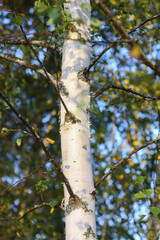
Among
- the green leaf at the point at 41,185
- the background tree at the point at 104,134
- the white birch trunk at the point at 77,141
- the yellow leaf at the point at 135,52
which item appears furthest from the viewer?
the background tree at the point at 104,134

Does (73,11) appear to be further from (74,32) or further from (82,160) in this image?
(82,160)

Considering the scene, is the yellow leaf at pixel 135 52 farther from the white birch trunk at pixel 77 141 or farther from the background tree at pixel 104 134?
the background tree at pixel 104 134

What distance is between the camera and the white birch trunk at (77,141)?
153cm

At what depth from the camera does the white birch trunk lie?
1.53m

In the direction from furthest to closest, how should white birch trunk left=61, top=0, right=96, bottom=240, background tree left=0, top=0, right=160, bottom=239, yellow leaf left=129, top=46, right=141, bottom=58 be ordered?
background tree left=0, top=0, right=160, bottom=239, white birch trunk left=61, top=0, right=96, bottom=240, yellow leaf left=129, top=46, right=141, bottom=58

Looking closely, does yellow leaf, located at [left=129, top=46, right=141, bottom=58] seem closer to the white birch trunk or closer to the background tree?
the white birch trunk

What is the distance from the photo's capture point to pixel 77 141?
173 centimetres

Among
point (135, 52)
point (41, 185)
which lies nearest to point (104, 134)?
point (41, 185)

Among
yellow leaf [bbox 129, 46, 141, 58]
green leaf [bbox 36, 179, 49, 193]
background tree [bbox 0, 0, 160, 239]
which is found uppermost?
background tree [bbox 0, 0, 160, 239]

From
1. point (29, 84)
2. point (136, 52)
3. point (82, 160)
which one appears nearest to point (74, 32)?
point (82, 160)

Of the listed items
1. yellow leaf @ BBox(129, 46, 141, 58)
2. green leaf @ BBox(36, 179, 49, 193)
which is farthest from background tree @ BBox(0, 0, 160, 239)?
yellow leaf @ BBox(129, 46, 141, 58)

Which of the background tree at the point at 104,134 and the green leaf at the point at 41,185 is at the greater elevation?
the background tree at the point at 104,134

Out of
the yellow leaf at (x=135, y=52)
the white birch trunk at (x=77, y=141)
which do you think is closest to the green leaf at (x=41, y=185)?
the white birch trunk at (x=77, y=141)

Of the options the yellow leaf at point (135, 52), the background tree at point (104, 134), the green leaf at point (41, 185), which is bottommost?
the yellow leaf at point (135, 52)
